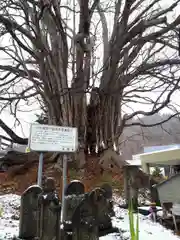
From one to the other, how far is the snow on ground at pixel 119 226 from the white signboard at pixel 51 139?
73 centimetres

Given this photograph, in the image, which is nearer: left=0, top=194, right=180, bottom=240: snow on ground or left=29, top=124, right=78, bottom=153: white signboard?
left=0, top=194, right=180, bottom=240: snow on ground

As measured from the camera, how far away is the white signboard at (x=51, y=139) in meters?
2.35

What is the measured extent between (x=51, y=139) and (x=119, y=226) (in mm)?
1045

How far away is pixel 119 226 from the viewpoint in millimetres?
2143

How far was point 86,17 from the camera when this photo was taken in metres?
4.24

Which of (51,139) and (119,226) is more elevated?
(51,139)

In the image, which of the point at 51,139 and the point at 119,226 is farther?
the point at 51,139

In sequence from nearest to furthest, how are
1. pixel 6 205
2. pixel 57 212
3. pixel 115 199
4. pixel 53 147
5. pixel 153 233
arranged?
1. pixel 57 212
2. pixel 153 233
3. pixel 53 147
4. pixel 6 205
5. pixel 115 199

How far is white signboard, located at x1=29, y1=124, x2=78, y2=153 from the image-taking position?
235 centimetres

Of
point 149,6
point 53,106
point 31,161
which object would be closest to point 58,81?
point 53,106

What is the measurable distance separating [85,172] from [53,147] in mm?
2084

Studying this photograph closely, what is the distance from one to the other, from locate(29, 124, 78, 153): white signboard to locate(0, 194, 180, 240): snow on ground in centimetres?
73

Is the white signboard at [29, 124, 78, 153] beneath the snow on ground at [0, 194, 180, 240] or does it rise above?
above

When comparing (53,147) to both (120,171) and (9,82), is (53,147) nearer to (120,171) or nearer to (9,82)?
(120,171)
